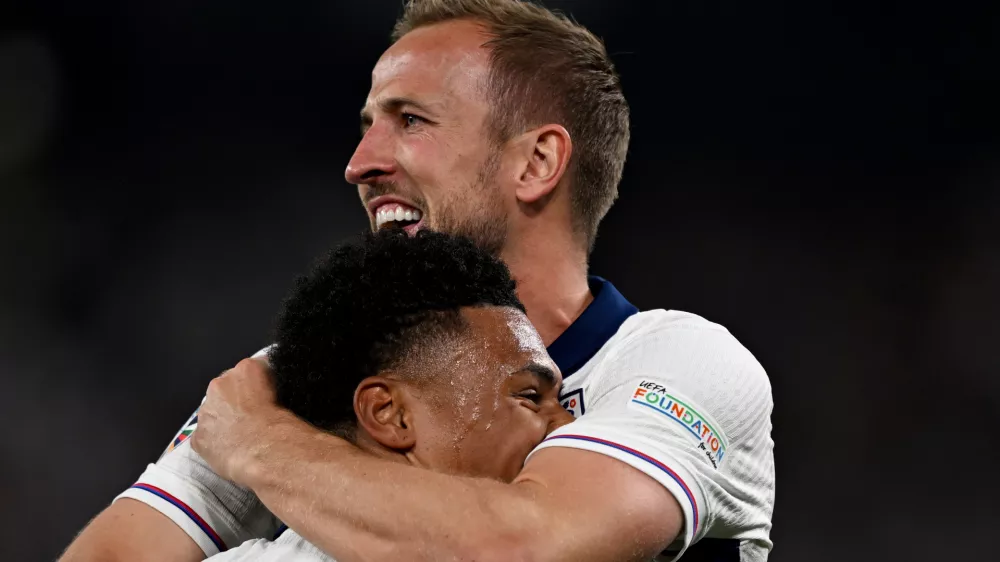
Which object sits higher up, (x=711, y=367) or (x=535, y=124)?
(x=535, y=124)

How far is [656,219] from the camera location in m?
5.06

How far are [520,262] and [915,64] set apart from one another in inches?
124

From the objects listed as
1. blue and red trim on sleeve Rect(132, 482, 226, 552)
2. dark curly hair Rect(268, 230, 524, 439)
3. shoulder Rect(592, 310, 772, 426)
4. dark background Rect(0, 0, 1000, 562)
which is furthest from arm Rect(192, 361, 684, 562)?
dark background Rect(0, 0, 1000, 562)

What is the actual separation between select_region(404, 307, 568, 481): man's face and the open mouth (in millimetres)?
652

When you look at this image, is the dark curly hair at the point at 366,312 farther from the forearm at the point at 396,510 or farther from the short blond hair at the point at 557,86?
the short blond hair at the point at 557,86

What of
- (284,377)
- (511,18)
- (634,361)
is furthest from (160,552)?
(511,18)

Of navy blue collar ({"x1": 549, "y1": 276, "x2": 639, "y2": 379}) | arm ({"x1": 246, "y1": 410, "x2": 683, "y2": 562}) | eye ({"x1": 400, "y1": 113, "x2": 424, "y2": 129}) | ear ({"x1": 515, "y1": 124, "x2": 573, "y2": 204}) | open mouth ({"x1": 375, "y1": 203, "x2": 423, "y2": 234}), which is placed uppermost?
eye ({"x1": 400, "y1": 113, "x2": 424, "y2": 129})

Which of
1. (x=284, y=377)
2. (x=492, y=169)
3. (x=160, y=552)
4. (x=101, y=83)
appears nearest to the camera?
(x=284, y=377)

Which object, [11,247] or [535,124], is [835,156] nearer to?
[535,124]

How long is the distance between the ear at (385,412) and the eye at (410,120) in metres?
0.87

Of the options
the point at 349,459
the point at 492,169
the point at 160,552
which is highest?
the point at 492,169

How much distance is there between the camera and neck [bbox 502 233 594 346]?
7.97 feet

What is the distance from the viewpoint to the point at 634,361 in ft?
6.52

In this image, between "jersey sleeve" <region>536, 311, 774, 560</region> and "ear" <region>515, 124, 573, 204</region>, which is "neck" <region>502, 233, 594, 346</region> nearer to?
"ear" <region>515, 124, 573, 204</region>
